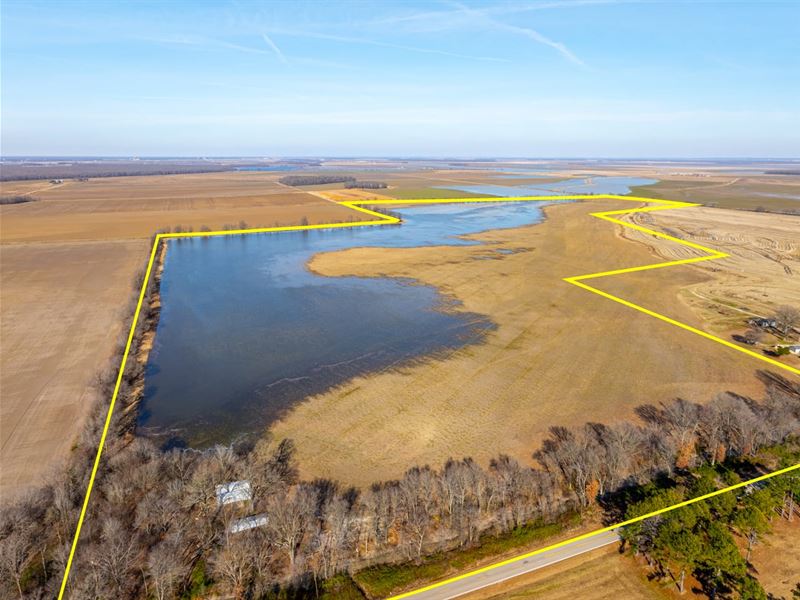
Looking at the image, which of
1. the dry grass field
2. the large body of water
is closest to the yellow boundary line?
the dry grass field

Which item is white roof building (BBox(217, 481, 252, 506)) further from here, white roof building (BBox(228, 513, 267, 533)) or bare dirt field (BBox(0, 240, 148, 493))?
bare dirt field (BBox(0, 240, 148, 493))

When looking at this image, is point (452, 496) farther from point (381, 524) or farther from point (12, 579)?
point (12, 579)

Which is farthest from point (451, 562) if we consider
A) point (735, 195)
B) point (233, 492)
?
point (735, 195)

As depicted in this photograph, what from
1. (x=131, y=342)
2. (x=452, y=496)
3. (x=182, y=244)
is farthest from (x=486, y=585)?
(x=182, y=244)

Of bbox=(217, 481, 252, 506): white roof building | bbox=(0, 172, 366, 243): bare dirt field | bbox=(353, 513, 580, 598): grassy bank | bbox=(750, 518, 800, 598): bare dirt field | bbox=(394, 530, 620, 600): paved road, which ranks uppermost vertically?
bbox=(0, 172, 366, 243): bare dirt field

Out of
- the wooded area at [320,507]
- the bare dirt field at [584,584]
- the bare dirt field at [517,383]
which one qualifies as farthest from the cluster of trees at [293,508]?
the bare dirt field at [517,383]

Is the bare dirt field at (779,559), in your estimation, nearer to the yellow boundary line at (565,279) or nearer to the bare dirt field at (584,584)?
the yellow boundary line at (565,279)
